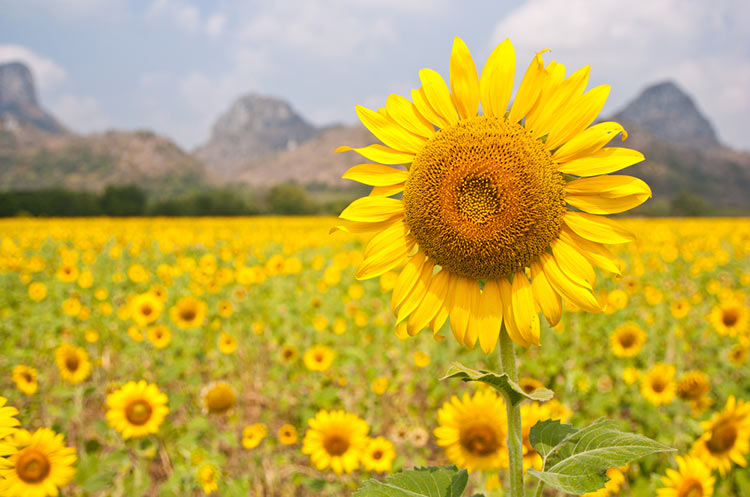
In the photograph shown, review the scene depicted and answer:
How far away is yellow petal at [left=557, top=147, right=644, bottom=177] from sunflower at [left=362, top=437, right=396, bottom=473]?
6.70 feet

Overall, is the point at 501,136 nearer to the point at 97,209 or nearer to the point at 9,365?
the point at 9,365

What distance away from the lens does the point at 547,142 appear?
4.21 ft

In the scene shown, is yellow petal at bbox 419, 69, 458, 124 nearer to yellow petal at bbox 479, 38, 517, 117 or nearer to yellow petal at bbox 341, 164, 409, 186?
yellow petal at bbox 479, 38, 517, 117

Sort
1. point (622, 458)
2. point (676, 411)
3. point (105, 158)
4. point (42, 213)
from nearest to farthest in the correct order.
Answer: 1. point (622, 458)
2. point (676, 411)
3. point (42, 213)
4. point (105, 158)

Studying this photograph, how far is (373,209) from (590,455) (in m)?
0.92

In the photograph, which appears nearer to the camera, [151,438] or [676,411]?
[151,438]

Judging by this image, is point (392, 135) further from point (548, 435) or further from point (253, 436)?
point (253, 436)

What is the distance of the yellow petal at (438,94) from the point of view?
4.47ft

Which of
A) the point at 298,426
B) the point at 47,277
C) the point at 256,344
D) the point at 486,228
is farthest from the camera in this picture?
the point at 47,277

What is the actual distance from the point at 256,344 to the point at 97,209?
4288 centimetres

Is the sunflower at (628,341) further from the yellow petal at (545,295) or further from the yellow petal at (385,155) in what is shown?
the yellow petal at (385,155)

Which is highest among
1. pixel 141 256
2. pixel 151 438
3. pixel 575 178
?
pixel 575 178

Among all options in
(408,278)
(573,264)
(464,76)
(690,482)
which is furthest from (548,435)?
(690,482)

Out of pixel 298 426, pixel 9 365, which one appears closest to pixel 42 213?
pixel 9 365
